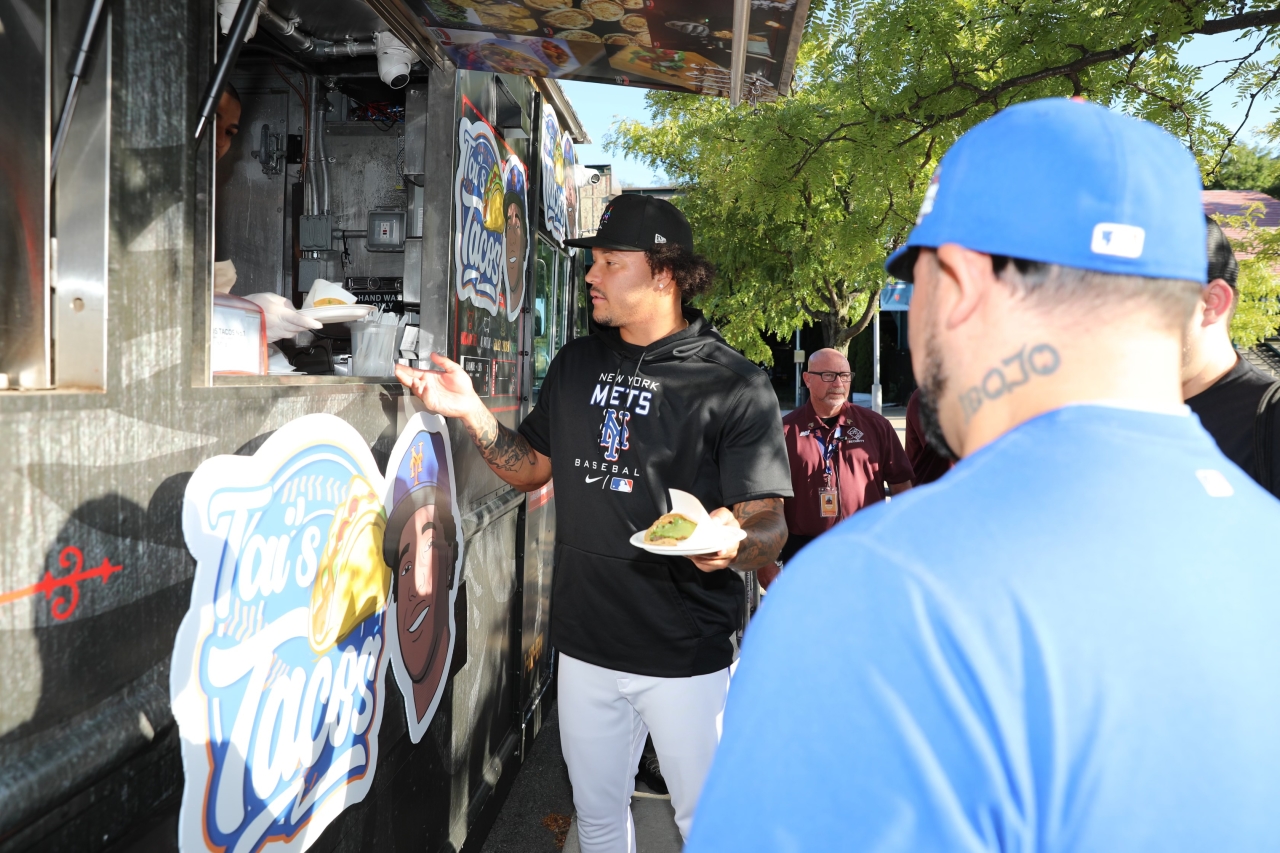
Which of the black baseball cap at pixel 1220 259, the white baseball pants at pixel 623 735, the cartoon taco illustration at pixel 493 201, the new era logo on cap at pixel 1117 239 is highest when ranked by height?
the cartoon taco illustration at pixel 493 201

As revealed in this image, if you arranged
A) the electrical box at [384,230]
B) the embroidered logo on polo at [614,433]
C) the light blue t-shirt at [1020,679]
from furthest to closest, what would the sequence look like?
the electrical box at [384,230]
the embroidered logo on polo at [614,433]
the light blue t-shirt at [1020,679]

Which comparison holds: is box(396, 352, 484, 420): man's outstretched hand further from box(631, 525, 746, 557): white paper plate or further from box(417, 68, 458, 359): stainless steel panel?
box(631, 525, 746, 557): white paper plate

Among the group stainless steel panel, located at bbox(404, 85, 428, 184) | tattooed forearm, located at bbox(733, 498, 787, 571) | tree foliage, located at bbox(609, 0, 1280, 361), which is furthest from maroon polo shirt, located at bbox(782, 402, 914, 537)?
stainless steel panel, located at bbox(404, 85, 428, 184)

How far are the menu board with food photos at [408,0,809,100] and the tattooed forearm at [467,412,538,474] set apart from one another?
127cm

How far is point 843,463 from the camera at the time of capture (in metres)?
5.74

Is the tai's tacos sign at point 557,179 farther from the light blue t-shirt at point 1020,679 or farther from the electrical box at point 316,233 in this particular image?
the light blue t-shirt at point 1020,679

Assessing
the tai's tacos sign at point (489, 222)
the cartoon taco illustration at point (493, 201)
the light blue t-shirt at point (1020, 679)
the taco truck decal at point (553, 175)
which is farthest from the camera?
the taco truck decal at point (553, 175)

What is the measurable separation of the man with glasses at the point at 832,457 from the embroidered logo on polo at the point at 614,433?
291cm

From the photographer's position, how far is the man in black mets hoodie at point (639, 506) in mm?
2770

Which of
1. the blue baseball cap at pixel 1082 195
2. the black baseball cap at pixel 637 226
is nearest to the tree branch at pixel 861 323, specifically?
the black baseball cap at pixel 637 226

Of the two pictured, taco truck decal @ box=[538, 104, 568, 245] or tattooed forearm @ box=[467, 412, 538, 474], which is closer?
tattooed forearm @ box=[467, 412, 538, 474]

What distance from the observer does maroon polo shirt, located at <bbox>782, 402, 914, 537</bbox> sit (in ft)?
18.5

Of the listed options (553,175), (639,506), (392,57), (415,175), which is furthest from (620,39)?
(553,175)

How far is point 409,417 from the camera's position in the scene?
2.88 m
